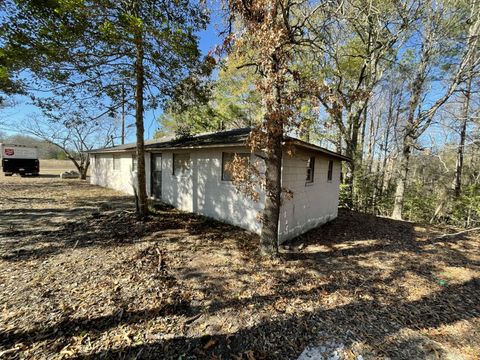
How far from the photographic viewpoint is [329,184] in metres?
8.75

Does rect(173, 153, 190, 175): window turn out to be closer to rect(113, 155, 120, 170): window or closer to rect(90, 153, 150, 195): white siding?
rect(90, 153, 150, 195): white siding

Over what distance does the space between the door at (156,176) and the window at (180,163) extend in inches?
53.0

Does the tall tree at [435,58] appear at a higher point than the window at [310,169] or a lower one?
higher

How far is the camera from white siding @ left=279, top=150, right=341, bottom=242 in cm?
595

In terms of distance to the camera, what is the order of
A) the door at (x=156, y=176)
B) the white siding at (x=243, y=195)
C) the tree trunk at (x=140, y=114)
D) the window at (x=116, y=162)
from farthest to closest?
the window at (x=116, y=162)
the door at (x=156, y=176)
the white siding at (x=243, y=195)
the tree trunk at (x=140, y=114)

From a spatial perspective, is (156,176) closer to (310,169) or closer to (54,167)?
(310,169)

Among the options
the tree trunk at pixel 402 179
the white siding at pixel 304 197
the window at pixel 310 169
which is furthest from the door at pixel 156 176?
the tree trunk at pixel 402 179

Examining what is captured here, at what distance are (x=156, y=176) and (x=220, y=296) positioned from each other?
838cm

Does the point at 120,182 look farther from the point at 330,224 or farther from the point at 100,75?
the point at 330,224

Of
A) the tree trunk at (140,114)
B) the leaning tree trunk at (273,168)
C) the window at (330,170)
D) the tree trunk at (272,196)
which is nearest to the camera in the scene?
the leaning tree trunk at (273,168)

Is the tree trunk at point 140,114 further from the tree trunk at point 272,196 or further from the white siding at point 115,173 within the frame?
the tree trunk at point 272,196

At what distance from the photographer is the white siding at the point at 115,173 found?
12429 mm

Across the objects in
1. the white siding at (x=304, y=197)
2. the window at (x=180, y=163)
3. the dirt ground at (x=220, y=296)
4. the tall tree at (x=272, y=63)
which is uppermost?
the tall tree at (x=272, y=63)

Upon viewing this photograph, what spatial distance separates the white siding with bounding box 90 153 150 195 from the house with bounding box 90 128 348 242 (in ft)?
6.30
